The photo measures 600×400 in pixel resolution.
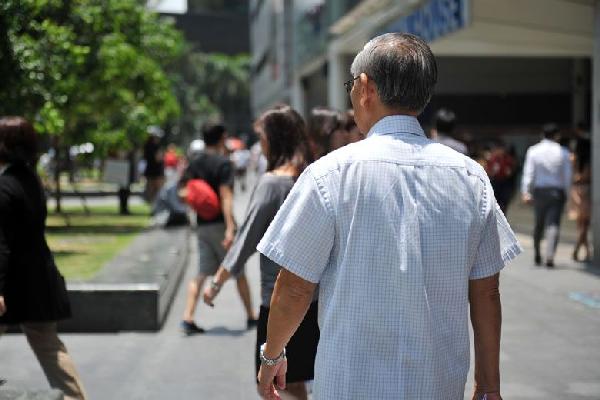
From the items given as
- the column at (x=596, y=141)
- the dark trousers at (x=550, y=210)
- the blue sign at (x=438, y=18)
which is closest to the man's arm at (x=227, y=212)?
the dark trousers at (x=550, y=210)

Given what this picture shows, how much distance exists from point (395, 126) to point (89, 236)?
45.9 ft

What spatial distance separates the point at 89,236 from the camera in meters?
16.2

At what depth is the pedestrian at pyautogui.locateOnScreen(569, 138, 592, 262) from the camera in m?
12.7

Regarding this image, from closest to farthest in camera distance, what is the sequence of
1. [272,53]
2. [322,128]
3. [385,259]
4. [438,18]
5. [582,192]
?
[385,259], [322,128], [582,192], [438,18], [272,53]

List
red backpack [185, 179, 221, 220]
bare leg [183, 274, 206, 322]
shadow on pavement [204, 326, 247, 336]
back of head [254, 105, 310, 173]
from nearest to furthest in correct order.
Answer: back of head [254, 105, 310, 173]
bare leg [183, 274, 206, 322]
shadow on pavement [204, 326, 247, 336]
red backpack [185, 179, 221, 220]

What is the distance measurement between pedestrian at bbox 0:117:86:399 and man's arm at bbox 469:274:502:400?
107 inches

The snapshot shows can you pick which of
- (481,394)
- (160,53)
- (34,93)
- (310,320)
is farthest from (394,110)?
(160,53)

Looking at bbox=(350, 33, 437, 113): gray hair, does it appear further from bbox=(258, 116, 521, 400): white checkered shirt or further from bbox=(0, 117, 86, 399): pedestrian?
bbox=(0, 117, 86, 399): pedestrian

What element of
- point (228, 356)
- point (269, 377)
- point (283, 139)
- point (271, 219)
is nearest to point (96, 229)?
point (228, 356)

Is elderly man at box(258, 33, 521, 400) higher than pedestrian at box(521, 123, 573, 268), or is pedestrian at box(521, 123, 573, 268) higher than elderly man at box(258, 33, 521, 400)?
elderly man at box(258, 33, 521, 400)

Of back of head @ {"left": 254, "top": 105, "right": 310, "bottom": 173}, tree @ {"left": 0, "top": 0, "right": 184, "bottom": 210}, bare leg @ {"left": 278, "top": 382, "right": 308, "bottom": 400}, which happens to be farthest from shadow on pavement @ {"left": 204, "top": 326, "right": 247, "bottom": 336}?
tree @ {"left": 0, "top": 0, "right": 184, "bottom": 210}

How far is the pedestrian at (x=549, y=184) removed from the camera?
12.2 m

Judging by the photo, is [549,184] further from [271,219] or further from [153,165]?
[153,165]

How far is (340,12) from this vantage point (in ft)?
83.7
